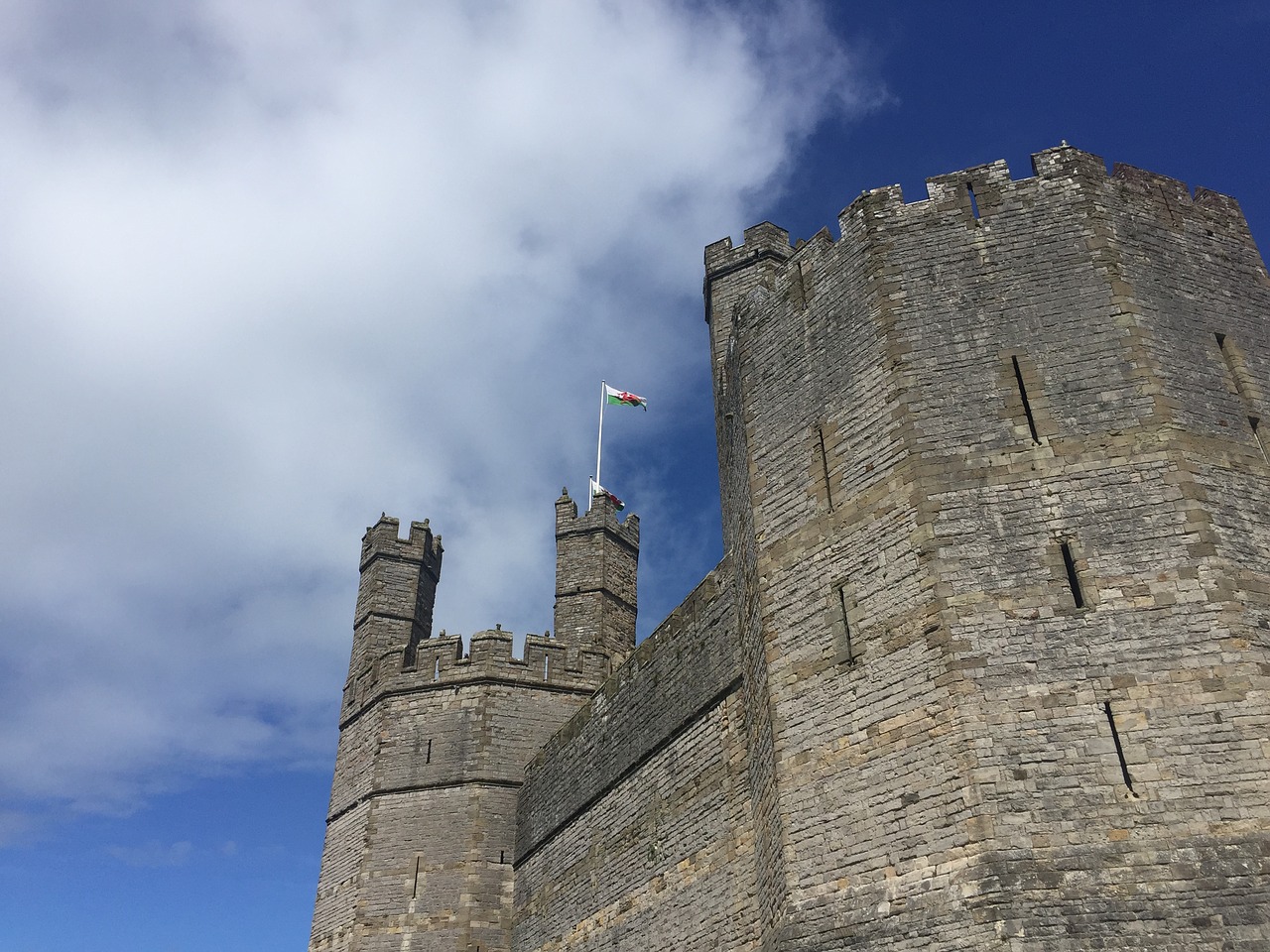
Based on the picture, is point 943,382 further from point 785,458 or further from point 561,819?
point 561,819

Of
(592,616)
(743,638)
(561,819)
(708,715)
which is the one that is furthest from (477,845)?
(743,638)

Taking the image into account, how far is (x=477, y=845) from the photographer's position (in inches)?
668

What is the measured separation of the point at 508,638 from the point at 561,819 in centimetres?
441

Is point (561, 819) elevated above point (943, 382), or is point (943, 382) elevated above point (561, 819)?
point (943, 382)

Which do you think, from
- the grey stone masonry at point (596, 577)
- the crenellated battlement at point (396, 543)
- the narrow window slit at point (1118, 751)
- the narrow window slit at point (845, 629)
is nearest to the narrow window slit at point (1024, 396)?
the narrow window slit at point (845, 629)

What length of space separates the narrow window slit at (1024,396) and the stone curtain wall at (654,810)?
14.3ft

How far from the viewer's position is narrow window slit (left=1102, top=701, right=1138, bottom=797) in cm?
691

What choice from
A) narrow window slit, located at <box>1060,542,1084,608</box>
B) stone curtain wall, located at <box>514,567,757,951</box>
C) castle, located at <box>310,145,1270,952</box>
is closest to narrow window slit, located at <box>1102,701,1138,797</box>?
castle, located at <box>310,145,1270,952</box>

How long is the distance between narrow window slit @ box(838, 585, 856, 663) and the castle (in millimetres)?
43

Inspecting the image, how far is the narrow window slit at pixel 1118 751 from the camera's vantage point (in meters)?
6.91

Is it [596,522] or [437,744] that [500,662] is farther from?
[596,522]

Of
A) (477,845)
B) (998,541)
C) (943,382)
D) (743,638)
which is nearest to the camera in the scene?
(998,541)

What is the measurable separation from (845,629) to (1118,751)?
7.76ft

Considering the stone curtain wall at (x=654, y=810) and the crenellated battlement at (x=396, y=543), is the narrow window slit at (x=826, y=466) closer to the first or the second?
the stone curtain wall at (x=654, y=810)
